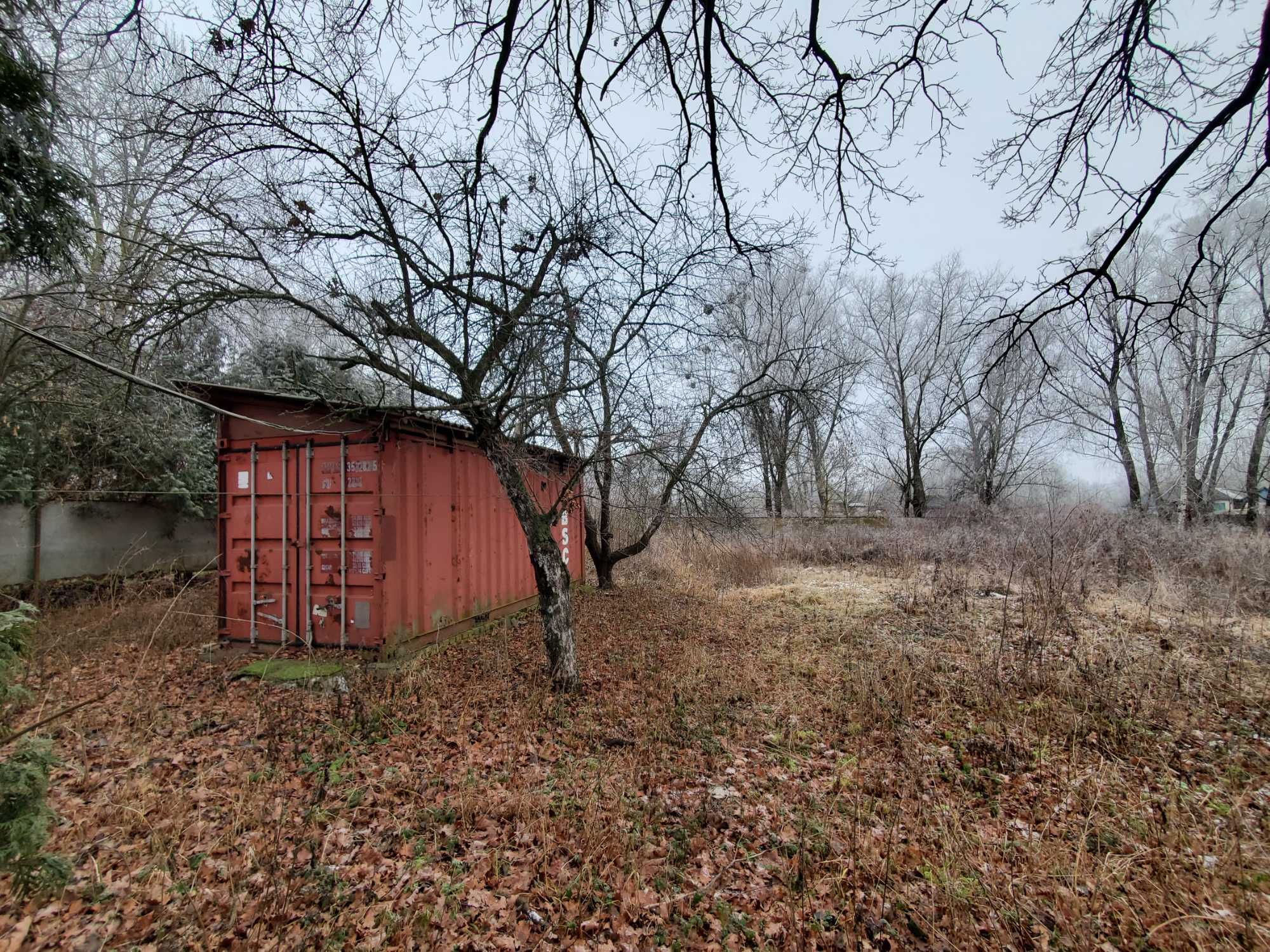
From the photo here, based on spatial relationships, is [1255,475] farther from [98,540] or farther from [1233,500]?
[98,540]

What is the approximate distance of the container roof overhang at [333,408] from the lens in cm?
519

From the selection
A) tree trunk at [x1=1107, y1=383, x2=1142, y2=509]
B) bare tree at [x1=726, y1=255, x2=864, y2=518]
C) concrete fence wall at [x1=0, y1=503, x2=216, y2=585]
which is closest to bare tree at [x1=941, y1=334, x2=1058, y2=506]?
tree trunk at [x1=1107, y1=383, x2=1142, y2=509]

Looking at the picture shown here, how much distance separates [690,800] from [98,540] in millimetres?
11899

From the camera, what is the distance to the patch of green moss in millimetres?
5082

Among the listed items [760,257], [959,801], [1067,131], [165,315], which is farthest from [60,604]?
[1067,131]

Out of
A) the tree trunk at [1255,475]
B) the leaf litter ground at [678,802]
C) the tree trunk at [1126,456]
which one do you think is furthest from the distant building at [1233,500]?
the leaf litter ground at [678,802]

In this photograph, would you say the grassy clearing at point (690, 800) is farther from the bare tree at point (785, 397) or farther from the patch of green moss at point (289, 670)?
the bare tree at point (785, 397)

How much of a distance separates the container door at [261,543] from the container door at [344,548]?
0.26 meters

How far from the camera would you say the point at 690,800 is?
10.6 ft

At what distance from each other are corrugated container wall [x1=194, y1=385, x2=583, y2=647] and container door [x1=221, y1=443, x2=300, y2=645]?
0.05ft

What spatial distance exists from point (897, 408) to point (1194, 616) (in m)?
16.7

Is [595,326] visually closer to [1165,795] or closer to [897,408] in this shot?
[1165,795]

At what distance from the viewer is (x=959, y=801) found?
314cm

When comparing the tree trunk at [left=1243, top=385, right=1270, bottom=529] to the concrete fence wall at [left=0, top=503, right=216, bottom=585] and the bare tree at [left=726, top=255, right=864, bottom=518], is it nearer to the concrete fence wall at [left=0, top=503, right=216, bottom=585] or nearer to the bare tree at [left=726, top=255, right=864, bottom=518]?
the bare tree at [left=726, top=255, right=864, bottom=518]
